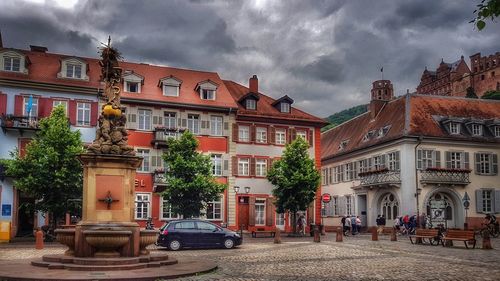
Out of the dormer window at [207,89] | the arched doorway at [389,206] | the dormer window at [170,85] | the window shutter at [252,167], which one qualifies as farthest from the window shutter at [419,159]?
the dormer window at [170,85]

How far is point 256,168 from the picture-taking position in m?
46.1

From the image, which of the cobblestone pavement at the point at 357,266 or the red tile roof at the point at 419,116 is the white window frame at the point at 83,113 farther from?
the red tile roof at the point at 419,116

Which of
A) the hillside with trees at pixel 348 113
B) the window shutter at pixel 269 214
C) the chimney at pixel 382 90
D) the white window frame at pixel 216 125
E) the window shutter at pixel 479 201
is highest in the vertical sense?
the chimney at pixel 382 90

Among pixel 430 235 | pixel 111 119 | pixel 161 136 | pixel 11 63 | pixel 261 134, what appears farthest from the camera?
pixel 261 134

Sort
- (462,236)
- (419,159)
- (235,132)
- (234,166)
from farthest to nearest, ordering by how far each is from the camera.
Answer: (419,159) → (235,132) → (234,166) → (462,236)

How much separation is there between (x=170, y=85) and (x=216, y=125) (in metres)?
4.54

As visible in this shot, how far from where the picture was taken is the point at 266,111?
47469mm

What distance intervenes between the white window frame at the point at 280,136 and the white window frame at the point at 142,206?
1117 centimetres

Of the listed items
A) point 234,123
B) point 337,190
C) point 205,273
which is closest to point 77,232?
point 205,273

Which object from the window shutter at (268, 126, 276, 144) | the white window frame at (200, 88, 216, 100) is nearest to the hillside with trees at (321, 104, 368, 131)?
the window shutter at (268, 126, 276, 144)

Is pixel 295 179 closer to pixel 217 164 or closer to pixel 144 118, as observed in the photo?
pixel 217 164

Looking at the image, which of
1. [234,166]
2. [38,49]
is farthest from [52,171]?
[38,49]

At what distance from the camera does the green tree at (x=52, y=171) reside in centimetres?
3384

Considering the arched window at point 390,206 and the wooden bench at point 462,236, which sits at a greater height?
the arched window at point 390,206
